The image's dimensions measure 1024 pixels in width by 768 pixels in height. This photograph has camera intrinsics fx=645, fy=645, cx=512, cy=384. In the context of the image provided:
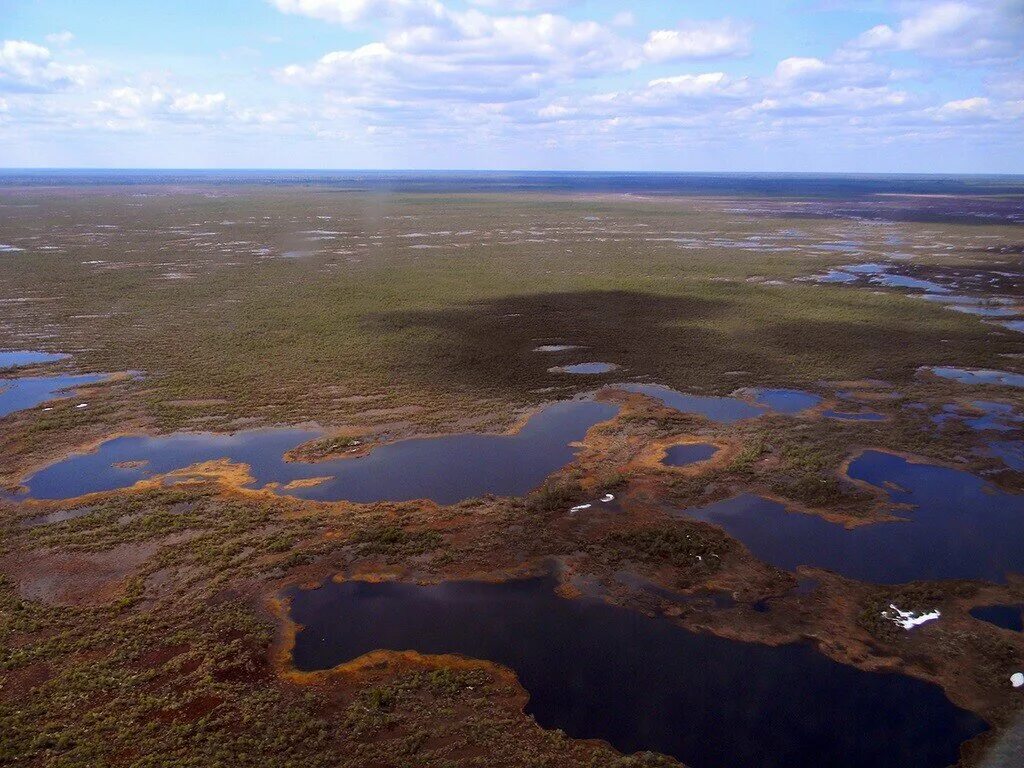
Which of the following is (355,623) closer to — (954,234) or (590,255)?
(590,255)

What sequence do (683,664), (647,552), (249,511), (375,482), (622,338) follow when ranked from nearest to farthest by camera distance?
(683,664) < (647,552) < (249,511) < (375,482) < (622,338)

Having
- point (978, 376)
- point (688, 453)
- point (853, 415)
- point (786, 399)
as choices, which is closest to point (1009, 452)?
point (853, 415)

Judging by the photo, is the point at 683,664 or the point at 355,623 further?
the point at 355,623

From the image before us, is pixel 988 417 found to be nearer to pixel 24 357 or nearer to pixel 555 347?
pixel 555 347

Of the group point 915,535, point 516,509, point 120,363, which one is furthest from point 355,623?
point 120,363

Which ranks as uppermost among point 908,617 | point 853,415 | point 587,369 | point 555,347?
point 555,347

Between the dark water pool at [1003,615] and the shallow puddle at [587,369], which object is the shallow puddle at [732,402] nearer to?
the shallow puddle at [587,369]
